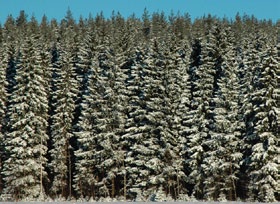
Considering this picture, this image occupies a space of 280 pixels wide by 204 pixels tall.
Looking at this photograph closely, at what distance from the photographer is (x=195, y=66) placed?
5800cm

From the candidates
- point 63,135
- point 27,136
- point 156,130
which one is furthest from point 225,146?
point 27,136

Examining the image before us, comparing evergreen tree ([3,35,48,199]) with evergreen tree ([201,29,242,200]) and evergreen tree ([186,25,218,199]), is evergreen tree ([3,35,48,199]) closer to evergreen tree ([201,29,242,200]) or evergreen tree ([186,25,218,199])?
evergreen tree ([186,25,218,199])

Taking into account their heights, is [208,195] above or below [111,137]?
below

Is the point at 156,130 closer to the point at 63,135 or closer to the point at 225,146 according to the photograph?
the point at 225,146

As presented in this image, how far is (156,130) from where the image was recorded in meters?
49.9

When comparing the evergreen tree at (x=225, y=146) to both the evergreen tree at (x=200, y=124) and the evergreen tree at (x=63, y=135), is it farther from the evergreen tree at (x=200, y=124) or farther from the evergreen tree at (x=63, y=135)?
the evergreen tree at (x=63, y=135)

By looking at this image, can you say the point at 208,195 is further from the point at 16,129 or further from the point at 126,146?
the point at 16,129

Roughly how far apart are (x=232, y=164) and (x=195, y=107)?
27.5ft

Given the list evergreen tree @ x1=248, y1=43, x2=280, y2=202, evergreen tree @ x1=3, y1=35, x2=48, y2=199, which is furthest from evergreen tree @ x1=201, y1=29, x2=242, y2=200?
evergreen tree @ x1=3, y1=35, x2=48, y2=199

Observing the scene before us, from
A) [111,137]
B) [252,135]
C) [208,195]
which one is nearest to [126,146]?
[111,137]

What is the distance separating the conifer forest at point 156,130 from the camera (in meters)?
43.6

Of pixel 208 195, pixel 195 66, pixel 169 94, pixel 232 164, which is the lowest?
pixel 208 195

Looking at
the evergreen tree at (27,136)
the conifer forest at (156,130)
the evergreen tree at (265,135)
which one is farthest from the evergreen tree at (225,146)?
the evergreen tree at (27,136)

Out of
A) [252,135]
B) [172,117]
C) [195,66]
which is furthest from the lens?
[195,66]
